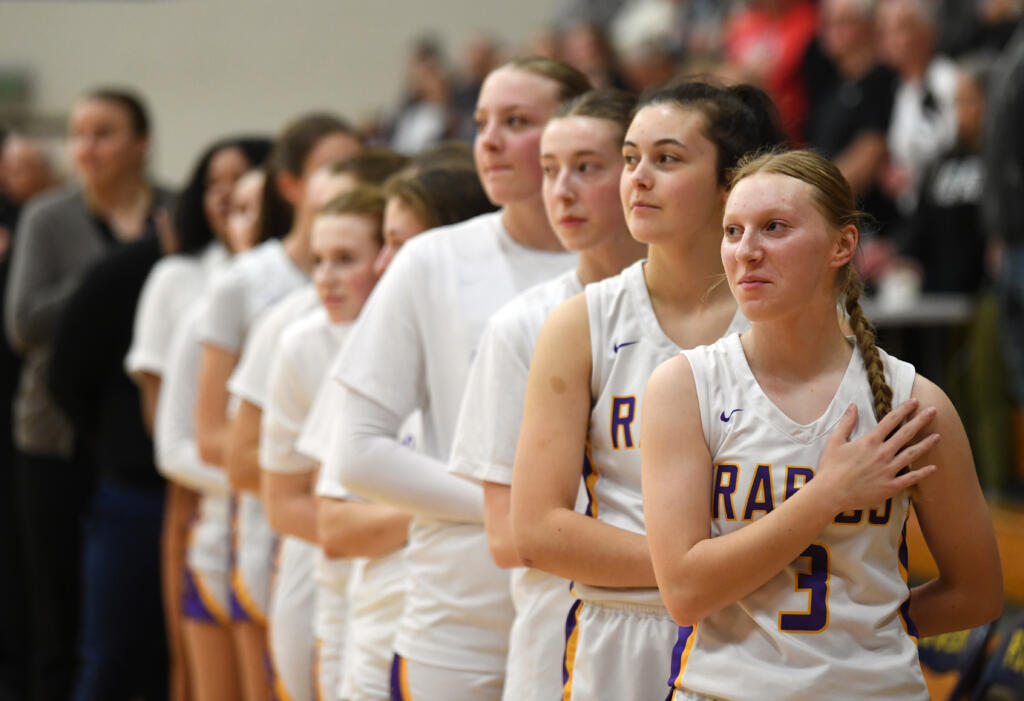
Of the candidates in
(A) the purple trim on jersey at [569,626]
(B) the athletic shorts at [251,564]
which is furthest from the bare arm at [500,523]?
(B) the athletic shorts at [251,564]

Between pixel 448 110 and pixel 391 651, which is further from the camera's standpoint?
pixel 448 110

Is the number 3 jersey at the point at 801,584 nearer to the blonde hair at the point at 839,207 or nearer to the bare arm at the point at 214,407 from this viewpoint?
the blonde hair at the point at 839,207

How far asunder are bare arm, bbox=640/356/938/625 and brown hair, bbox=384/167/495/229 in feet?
4.09

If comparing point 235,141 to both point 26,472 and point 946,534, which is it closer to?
point 26,472

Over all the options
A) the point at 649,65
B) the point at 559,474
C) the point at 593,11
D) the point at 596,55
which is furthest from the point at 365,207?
the point at 593,11

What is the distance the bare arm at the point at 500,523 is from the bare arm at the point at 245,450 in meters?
1.43

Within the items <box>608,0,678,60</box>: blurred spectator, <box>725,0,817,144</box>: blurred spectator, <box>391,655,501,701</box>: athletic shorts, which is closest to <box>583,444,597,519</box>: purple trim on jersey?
<box>391,655,501,701</box>: athletic shorts

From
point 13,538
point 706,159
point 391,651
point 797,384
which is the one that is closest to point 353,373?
point 391,651

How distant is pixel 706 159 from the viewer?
2.08m

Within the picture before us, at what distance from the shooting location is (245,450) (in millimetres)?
3645

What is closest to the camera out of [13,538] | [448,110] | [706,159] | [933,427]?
[933,427]

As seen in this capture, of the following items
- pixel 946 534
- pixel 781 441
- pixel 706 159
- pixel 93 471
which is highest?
pixel 706 159

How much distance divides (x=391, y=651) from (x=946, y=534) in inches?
52.4

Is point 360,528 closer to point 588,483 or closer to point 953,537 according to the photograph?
point 588,483
